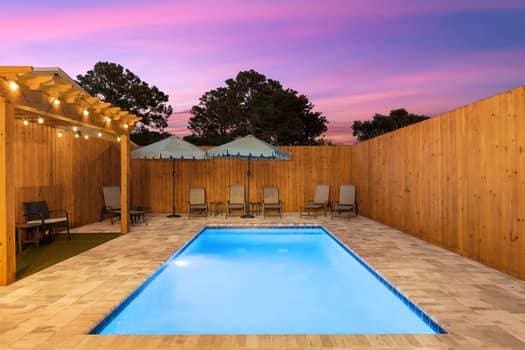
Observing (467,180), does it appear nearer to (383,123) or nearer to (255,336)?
(255,336)

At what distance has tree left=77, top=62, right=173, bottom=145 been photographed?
24438 mm

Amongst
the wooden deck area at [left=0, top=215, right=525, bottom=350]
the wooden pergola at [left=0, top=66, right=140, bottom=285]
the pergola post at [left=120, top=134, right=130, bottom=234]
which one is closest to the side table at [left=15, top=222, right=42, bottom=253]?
the wooden deck area at [left=0, top=215, right=525, bottom=350]

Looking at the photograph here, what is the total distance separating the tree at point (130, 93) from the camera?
80.2ft

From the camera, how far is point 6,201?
4648 mm

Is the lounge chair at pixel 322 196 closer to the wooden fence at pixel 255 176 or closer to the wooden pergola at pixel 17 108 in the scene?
the wooden fence at pixel 255 176

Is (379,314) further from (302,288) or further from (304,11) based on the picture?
(304,11)

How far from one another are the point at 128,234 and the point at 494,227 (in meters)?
6.62

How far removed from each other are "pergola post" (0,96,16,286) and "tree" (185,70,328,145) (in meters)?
18.7

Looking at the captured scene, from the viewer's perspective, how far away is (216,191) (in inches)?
502

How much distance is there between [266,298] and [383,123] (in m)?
24.4

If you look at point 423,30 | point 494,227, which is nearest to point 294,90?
point 423,30

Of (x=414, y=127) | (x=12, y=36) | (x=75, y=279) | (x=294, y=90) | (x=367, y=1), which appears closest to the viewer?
(x=75, y=279)

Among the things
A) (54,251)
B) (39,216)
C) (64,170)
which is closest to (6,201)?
(54,251)

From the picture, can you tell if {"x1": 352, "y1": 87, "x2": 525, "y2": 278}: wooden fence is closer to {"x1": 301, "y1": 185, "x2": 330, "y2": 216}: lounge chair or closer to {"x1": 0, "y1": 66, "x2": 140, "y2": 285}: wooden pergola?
{"x1": 301, "y1": 185, "x2": 330, "y2": 216}: lounge chair
